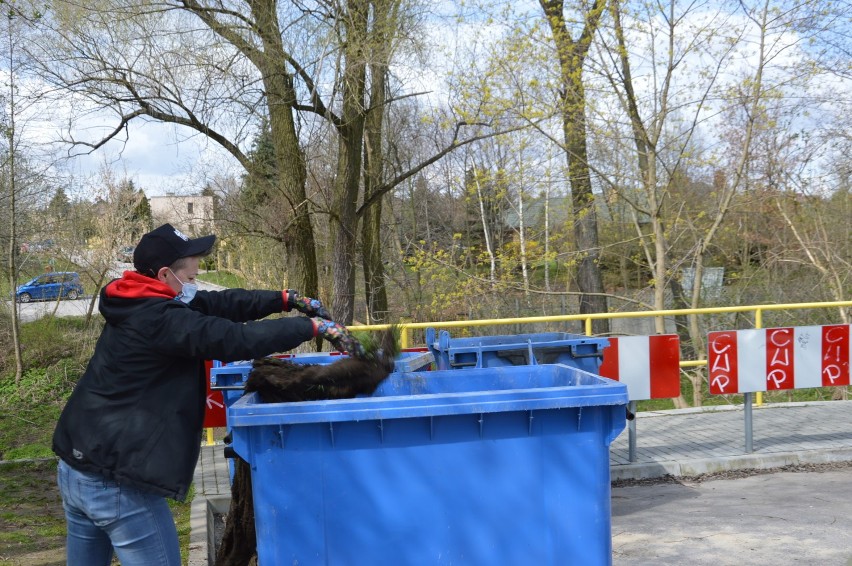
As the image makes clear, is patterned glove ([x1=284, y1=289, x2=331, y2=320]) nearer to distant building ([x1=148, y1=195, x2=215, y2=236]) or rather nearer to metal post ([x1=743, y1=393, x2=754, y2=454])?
metal post ([x1=743, y1=393, x2=754, y2=454])

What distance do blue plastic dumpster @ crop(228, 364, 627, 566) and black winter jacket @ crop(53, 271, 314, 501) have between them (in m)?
0.26

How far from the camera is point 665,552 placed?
5.32 m

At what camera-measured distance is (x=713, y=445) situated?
8.09 metres

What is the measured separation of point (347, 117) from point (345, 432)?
1113cm

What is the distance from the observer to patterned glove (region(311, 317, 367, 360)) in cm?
301

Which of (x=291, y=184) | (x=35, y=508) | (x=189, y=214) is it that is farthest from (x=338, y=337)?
(x=189, y=214)

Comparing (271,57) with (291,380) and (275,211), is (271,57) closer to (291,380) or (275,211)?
(275,211)

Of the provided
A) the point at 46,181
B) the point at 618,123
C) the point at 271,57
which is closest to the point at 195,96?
the point at 271,57

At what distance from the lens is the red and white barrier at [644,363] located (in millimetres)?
7527

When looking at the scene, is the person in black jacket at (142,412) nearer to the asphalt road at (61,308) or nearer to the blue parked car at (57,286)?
the asphalt road at (61,308)

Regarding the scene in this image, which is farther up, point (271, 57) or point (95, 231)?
point (271, 57)

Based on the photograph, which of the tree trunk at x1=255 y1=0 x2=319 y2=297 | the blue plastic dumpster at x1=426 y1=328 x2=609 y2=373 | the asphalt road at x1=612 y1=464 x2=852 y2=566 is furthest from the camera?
the tree trunk at x1=255 y1=0 x2=319 y2=297

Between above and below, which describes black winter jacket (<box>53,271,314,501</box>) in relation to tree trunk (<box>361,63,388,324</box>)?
below

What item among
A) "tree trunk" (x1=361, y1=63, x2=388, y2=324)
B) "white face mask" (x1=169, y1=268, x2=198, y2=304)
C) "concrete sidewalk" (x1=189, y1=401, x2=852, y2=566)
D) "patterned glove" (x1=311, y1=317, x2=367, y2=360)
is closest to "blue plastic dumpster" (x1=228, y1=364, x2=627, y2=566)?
"patterned glove" (x1=311, y1=317, x2=367, y2=360)
